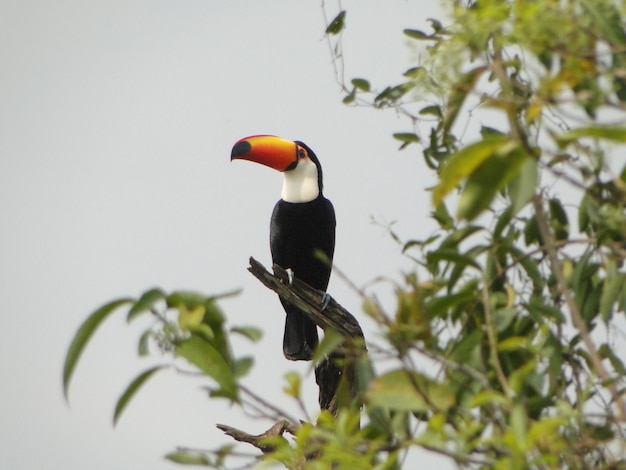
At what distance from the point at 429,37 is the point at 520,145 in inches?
72.7

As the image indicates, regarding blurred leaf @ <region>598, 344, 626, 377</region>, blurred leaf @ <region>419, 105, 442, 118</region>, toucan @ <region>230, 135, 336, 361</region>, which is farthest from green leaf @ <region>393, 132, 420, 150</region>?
toucan @ <region>230, 135, 336, 361</region>

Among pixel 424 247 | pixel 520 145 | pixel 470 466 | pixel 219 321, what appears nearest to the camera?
pixel 520 145

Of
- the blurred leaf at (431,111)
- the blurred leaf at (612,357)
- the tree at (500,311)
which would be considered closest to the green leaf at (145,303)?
the tree at (500,311)

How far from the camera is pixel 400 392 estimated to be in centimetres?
223

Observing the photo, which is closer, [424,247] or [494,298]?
[494,298]

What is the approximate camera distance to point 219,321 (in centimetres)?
237

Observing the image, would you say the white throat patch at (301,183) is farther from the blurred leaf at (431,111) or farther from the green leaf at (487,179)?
the green leaf at (487,179)

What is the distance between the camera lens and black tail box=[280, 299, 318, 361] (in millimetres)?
6141

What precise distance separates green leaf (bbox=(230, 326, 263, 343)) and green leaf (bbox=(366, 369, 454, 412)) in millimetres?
260

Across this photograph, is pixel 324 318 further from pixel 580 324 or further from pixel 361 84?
pixel 580 324

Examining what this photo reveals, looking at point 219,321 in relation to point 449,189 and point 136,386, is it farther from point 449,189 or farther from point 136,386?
point 449,189

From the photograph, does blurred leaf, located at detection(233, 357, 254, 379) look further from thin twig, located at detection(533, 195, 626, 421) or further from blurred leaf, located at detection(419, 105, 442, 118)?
blurred leaf, located at detection(419, 105, 442, 118)

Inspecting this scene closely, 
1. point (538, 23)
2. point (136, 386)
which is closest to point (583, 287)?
point (538, 23)

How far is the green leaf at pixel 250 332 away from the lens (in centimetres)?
229
